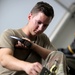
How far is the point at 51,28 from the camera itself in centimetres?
238

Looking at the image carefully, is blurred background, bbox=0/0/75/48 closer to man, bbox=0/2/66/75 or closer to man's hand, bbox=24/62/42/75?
man, bbox=0/2/66/75

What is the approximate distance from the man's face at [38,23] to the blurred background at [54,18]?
777mm

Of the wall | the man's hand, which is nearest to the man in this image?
the man's hand

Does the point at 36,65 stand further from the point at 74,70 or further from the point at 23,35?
the point at 74,70

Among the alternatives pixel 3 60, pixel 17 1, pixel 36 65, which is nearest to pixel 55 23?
pixel 17 1

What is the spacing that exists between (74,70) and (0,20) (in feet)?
2.92

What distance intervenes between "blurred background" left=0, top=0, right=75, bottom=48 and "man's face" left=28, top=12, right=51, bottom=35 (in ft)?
2.55

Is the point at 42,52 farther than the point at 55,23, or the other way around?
the point at 55,23

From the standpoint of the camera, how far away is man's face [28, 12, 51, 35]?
3.82ft

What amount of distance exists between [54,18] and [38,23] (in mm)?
1274

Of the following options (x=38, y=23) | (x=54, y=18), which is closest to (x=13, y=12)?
(x=54, y=18)

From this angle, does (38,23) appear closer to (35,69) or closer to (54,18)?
(35,69)

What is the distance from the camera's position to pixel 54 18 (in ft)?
7.98

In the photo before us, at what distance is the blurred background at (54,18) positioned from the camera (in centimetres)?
201
